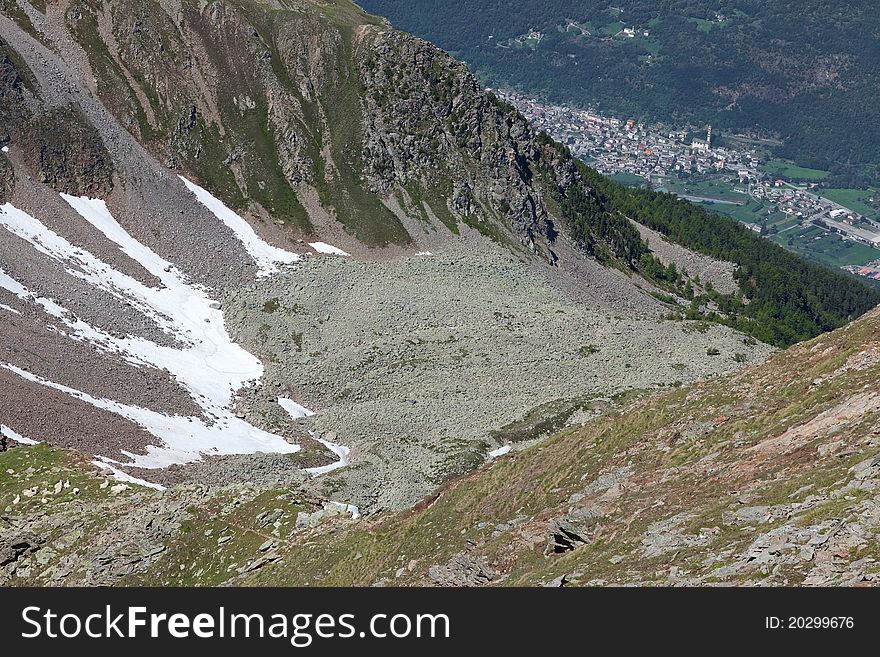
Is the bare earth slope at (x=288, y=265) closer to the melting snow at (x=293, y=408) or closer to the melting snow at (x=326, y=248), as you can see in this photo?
the melting snow at (x=293, y=408)

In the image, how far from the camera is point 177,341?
378ft

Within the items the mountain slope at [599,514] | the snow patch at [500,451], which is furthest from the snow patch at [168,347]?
the mountain slope at [599,514]

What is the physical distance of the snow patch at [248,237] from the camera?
135750 millimetres

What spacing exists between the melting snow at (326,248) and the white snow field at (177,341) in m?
4.56

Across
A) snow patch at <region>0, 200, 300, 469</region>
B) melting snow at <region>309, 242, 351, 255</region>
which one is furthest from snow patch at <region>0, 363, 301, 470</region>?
melting snow at <region>309, 242, 351, 255</region>

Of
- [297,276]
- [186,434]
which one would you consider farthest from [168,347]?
[297,276]

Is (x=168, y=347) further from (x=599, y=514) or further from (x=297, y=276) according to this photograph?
(x=599, y=514)

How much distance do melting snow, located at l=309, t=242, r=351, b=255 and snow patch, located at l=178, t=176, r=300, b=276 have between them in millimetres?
4191

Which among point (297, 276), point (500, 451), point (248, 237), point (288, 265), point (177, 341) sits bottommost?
point (500, 451)

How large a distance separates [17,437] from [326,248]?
2732 inches

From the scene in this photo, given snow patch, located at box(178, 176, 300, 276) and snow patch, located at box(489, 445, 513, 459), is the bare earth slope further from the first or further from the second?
snow patch, located at box(489, 445, 513, 459)

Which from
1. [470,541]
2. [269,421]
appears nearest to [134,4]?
[269,421]

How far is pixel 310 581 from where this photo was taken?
171ft

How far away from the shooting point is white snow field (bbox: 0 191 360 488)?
92.2 meters
